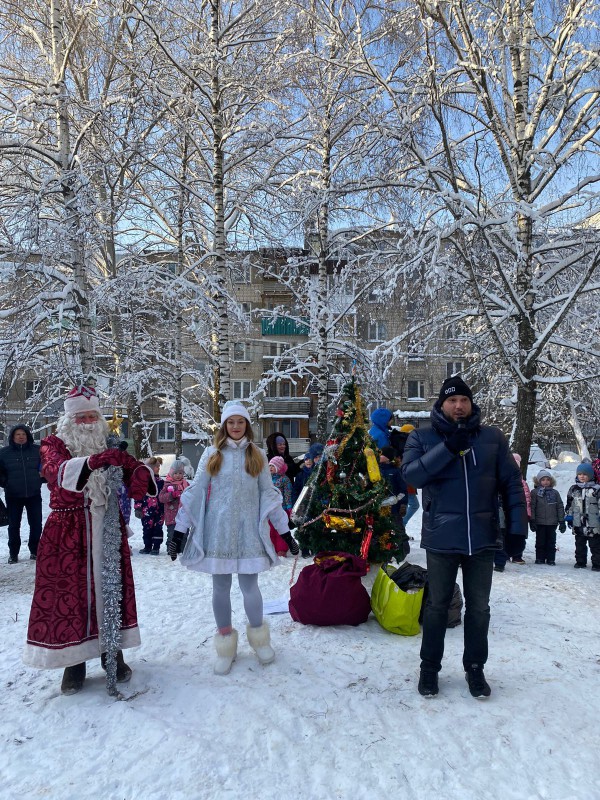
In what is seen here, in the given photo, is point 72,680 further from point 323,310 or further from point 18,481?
point 323,310

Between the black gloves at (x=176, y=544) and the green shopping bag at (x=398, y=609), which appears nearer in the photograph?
the black gloves at (x=176, y=544)

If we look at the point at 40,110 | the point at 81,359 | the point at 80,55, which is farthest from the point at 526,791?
the point at 80,55

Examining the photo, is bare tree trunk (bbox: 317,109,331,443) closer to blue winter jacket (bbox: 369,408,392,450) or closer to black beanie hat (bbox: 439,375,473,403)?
blue winter jacket (bbox: 369,408,392,450)

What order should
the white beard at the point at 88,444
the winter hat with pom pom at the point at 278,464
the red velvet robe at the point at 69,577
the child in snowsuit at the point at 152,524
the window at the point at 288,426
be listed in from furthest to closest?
the window at the point at 288,426
the child in snowsuit at the point at 152,524
the winter hat with pom pom at the point at 278,464
the white beard at the point at 88,444
the red velvet robe at the point at 69,577

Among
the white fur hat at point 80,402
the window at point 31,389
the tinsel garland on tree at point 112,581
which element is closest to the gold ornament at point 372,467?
the tinsel garland on tree at point 112,581

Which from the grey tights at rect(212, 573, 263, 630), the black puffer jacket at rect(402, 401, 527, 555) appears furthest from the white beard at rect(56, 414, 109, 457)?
the black puffer jacket at rect(402, 401, 527, 555)

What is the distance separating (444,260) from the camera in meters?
8.05

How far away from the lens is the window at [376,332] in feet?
43.9

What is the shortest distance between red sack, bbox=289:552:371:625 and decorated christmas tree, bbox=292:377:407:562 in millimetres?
523

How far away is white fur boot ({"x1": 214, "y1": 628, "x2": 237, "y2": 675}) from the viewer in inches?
151

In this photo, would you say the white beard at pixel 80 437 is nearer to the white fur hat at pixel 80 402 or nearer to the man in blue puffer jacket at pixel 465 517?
the white fur hat at pixel 80 402

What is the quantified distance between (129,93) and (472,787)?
1260 centimetres

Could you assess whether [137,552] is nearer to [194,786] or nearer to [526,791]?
[194,786]

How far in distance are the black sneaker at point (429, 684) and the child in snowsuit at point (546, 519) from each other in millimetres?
5592
